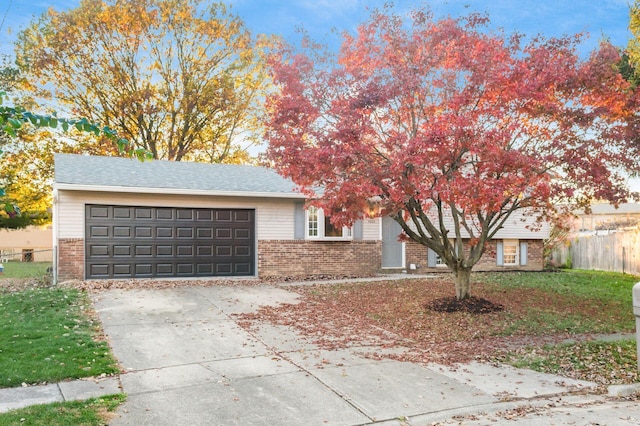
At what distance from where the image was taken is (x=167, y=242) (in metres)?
14.8

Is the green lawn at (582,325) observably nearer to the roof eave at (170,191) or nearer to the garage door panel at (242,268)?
the roof eave at (170,191)

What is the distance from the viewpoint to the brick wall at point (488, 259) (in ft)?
60.9

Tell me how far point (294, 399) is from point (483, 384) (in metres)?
Result: 2.16

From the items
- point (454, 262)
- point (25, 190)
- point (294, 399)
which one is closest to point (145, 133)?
point (25, 190)

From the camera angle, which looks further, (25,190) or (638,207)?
(638,207)

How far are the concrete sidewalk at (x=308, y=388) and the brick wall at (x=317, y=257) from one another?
304 inches

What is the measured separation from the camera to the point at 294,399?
5.21m

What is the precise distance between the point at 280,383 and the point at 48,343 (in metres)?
3.47

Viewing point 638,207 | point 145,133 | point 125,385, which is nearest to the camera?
point 125,385

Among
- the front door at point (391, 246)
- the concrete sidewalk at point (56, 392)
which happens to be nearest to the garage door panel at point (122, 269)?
the front door at point (391, 246)

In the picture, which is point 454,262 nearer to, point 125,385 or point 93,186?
point 125,385

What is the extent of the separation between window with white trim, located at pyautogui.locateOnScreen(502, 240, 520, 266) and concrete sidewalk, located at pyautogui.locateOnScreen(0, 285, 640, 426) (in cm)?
1472

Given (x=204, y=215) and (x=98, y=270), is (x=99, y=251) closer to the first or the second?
(x=98, y=270)

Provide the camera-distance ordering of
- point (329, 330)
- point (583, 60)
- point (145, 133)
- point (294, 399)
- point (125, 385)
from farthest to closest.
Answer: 1. point (145, 133)
2. point (583, 60)
3. point (329, 330)
4. point (125, 385)
5. point (294, 399)
